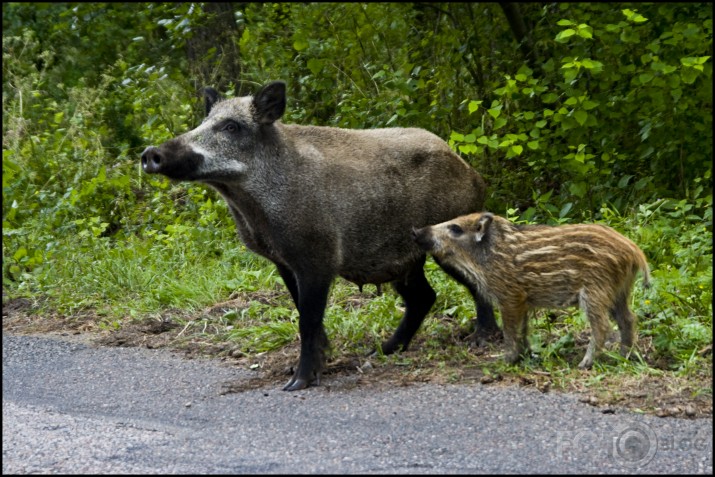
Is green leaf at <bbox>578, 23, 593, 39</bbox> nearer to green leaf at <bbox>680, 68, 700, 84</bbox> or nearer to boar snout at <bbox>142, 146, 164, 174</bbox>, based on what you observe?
green leaf at <bbox>680, 68, 700, 84</bbox>

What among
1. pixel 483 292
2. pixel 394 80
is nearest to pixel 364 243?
pixel 483 292

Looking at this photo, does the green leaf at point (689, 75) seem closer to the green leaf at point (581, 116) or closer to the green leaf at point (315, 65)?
the green leaf at point (581, 116)

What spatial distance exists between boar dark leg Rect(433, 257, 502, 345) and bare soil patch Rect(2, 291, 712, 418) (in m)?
0.11

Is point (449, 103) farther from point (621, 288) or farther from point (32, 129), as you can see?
point (32, 129)

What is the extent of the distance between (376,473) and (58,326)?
5.03 meters

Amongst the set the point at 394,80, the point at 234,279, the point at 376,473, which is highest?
the point at 394,80

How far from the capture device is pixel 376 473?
446 cm

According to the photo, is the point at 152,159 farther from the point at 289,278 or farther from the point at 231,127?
the point at 289,278

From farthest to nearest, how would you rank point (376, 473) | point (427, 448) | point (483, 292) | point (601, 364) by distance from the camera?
1. point (483, 292)
2. point (601, 364)
3. point (427, 448)
4. point (376, 473)

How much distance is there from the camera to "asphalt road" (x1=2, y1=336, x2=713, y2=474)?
4.61 meters

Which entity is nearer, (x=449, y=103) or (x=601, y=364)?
(x=601, y=364)

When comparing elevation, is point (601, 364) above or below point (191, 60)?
below

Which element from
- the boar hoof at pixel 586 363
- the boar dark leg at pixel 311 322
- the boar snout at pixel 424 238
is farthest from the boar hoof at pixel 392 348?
the boar hoof at pixel 586 363

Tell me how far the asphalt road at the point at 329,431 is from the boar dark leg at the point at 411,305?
0.81 meters
